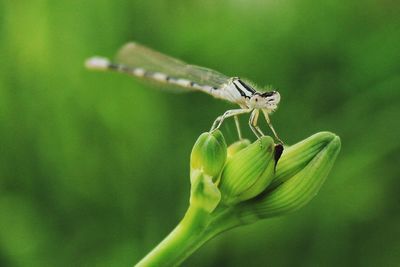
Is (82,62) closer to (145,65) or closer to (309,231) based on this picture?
(145,65)

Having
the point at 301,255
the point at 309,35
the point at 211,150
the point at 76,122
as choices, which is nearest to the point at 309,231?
the point at 301,255

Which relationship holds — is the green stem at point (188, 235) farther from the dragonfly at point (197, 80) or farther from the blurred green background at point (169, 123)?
the blurred green background at point (169, 123)

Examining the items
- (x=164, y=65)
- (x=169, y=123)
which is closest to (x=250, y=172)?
(x=164, y=65)

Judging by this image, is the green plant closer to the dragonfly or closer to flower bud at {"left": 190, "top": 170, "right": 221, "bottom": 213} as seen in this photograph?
flower bud at {"left": 190, "top": 170, "right": 221, "bottom": 213}

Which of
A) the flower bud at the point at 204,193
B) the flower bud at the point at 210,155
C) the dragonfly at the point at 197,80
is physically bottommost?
the flower bud at the point at 204,193

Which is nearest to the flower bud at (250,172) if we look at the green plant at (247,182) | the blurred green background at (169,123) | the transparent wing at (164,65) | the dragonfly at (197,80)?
the green plant at (247,182)

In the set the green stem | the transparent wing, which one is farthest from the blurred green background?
the green stem

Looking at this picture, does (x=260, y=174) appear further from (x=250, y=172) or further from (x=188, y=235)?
(x=188, y=235)
